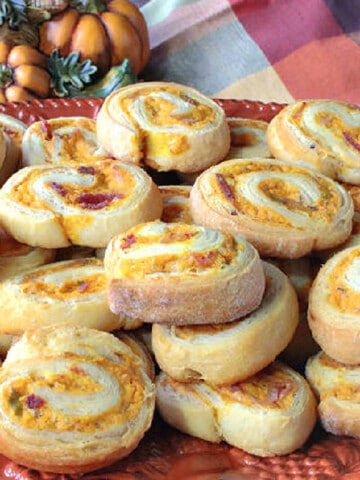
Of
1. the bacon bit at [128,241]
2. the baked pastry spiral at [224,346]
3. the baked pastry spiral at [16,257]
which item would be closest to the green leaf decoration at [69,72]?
the baked pastry spiral at [16,257]

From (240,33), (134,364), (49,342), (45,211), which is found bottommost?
(240,33)

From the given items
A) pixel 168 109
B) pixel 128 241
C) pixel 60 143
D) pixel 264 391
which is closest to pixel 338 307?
pixel 264 391

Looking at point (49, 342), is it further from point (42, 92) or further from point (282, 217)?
point (42, 92)

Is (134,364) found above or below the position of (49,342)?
below

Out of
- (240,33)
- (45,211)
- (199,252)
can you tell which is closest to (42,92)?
(240,33)

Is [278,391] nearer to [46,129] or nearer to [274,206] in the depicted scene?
[274,206]

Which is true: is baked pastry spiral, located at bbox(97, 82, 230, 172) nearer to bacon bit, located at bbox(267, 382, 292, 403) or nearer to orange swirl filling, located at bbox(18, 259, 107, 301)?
orange swirl filling, located at bbox(18, 259, 107, 301)

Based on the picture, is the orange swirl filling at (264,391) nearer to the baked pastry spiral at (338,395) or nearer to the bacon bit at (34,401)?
the baked pastry spiral at (338,395)
